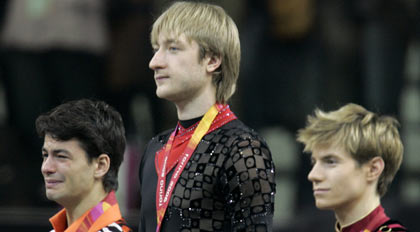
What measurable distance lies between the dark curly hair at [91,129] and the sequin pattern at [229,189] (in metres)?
0.59

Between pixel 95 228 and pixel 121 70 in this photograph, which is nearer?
pixel 95 228

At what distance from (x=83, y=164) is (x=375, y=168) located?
1.52 meters

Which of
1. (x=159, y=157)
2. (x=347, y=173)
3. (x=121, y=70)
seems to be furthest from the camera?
(x=121, y=70)

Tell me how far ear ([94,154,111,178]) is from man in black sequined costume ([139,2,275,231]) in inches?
8.4

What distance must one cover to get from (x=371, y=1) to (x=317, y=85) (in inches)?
33.5

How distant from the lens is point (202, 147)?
4.13 meters

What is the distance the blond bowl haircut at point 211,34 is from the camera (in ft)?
13.9

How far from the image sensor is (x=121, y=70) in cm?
871

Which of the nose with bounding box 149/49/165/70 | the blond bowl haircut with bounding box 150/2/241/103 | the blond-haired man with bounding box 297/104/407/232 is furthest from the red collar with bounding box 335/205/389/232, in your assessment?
the nose with bounding box 149/49/165/70

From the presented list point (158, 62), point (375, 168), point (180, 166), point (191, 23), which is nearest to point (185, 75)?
point (158, 62)

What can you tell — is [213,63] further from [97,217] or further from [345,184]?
[345,184]

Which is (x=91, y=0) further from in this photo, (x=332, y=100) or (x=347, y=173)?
(x=347, y=173)

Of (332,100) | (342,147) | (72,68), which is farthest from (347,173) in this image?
(72,68)

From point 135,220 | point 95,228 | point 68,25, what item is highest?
point 68,25
